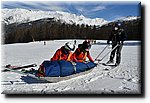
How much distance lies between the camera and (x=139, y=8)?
2244 mm

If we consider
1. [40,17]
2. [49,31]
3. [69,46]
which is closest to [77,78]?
[69,46]

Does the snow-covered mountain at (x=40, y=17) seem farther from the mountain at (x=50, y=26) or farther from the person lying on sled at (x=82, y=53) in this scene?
the person lying on sled at (x=82, y=53)

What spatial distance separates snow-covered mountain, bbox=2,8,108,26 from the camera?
2.29m

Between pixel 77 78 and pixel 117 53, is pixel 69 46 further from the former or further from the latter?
pixel 117 53

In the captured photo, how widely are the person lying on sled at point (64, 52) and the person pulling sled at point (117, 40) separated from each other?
0.27 meters

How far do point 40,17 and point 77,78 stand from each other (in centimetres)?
49

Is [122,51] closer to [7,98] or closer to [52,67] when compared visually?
[52,67]

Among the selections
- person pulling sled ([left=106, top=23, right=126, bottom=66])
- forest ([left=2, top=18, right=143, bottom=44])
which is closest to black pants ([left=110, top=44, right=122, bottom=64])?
person pulling sled ([left=106, top=23, right=126, bottom=66])

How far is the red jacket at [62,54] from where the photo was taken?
7.55 ft

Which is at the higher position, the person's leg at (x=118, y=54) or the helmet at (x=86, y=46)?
the helmet at (x=86, y=46)

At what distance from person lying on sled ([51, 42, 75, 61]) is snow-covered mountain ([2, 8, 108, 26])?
0.17m

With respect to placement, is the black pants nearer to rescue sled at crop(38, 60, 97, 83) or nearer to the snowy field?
the snowy field

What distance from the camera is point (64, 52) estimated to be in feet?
7.59

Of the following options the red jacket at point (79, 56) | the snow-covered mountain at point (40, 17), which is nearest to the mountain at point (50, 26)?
the snow-covered mountain at point (40, 17)
